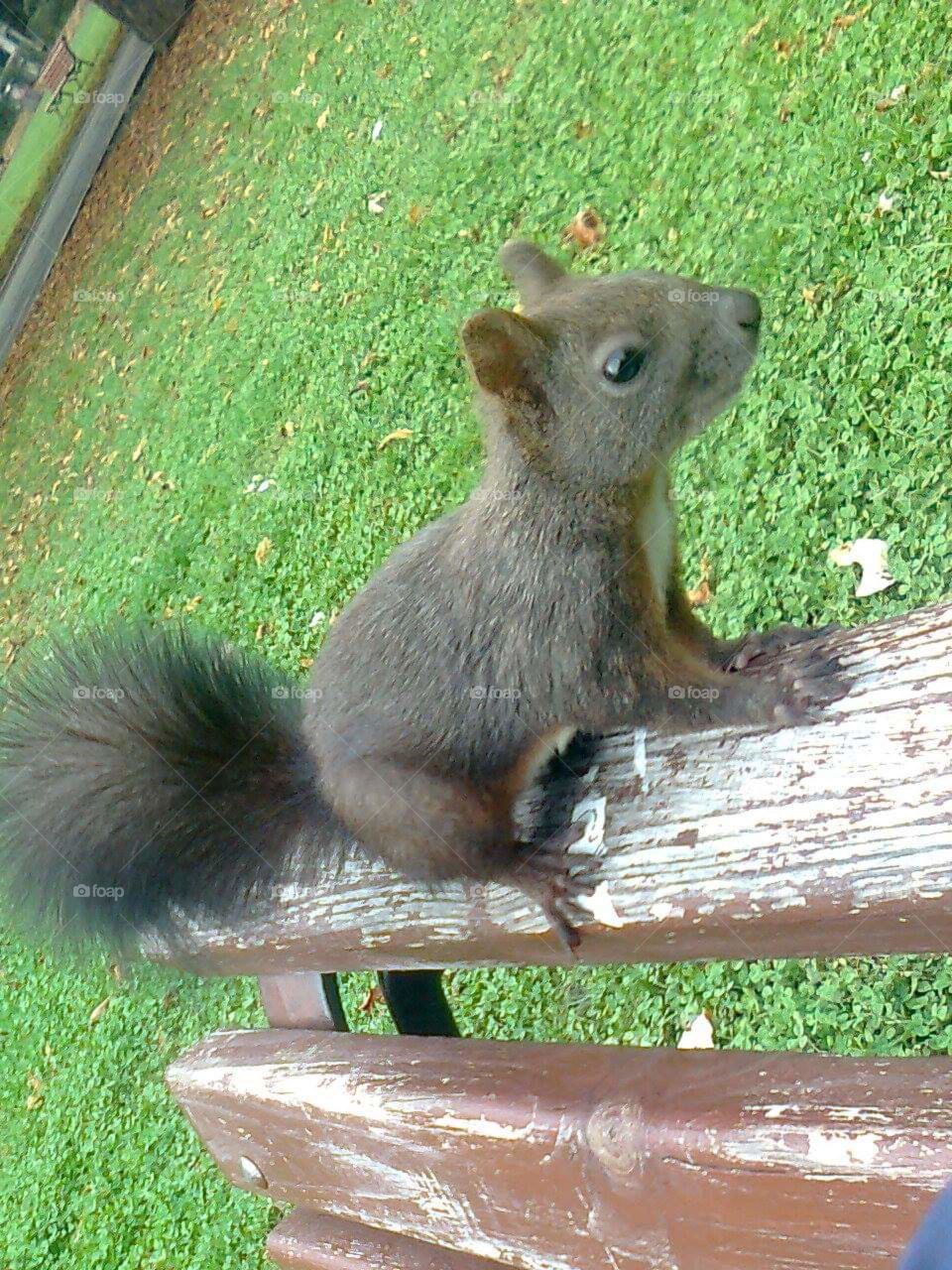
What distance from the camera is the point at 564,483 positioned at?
2045 millimetres

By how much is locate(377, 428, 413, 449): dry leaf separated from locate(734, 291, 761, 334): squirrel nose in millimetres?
2563

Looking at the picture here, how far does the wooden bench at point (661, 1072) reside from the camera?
3.74 feet

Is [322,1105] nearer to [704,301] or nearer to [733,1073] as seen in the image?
[733,1073]

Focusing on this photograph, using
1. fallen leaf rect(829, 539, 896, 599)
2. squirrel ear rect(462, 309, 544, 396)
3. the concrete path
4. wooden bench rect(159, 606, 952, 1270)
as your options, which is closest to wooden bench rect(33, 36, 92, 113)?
the concrete path

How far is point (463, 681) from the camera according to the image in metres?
2.12

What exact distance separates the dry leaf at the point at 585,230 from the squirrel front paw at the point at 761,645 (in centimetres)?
234

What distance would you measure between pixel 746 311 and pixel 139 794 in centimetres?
151

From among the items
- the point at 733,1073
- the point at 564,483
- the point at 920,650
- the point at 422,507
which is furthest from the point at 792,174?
the point at 733,1073

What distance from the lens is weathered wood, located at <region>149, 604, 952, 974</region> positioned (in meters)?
1.14

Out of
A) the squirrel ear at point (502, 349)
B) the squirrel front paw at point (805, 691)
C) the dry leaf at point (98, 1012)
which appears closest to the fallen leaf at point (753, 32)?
the squirrel ear at point (502, 349)

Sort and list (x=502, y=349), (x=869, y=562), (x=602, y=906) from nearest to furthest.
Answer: (x=602, y=906), (x=502, y=349), (x=869, y=562)

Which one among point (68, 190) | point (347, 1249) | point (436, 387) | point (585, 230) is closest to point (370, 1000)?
point (347, 1249)

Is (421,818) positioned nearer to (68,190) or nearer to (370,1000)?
(370,1000)

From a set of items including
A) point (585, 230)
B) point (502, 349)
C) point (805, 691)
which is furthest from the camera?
point (585, 230)
